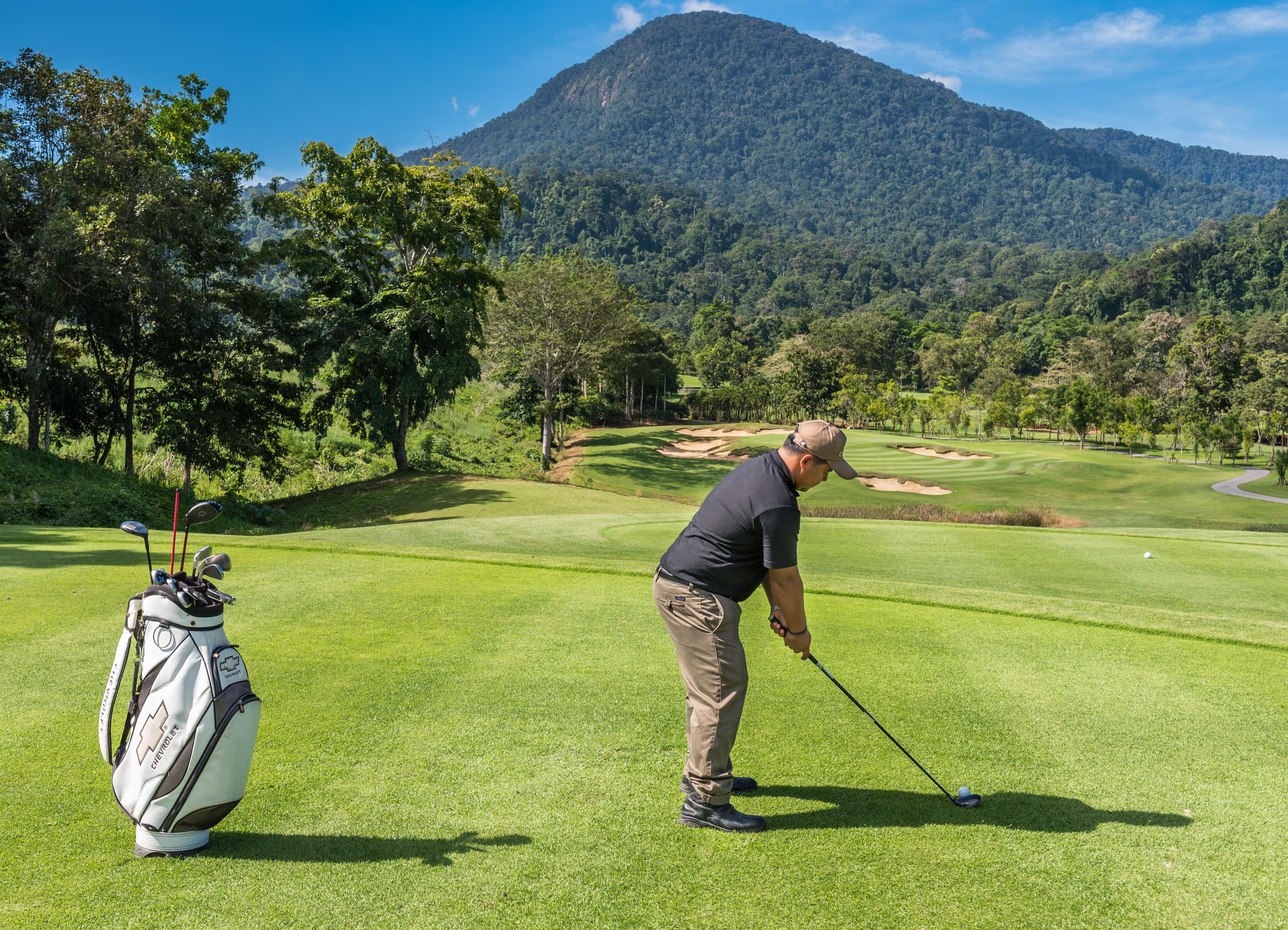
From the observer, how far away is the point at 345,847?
11.1 feet

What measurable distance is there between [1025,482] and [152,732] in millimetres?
36443

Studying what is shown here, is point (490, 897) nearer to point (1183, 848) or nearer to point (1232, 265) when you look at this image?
point (1183, 848)

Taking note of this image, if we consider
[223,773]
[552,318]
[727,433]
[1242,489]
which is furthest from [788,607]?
[727,433]

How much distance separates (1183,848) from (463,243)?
2833 cm

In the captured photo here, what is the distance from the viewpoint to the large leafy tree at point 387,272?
26.2m

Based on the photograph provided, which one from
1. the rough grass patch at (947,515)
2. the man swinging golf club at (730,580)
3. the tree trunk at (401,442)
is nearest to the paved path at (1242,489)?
the rough grass patch at (947,515)

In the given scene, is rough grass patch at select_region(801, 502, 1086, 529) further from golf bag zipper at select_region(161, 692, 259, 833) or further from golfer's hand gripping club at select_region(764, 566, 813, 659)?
golf bag zipper at select_region(161, 692, 259, 833)

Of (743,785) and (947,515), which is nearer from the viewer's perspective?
(743,785)

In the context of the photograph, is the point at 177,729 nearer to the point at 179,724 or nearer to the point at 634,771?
the point at 179,724

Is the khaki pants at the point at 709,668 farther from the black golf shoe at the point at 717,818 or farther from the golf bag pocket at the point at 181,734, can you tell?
the golf bag pocket at the point at 181,734

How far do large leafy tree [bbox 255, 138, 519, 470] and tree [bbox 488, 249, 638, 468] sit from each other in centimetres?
1070

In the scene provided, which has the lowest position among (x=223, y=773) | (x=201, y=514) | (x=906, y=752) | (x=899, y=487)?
(x=899, y=487)

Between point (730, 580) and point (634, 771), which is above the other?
point (730, 580)

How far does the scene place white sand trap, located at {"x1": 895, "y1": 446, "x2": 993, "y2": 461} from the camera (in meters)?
42.5
